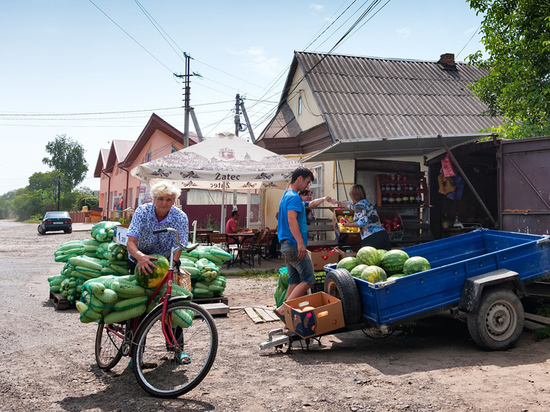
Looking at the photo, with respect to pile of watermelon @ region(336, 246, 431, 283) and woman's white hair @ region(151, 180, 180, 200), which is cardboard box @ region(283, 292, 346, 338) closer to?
pile of watermelon @ region(336, 246, 431, 283)

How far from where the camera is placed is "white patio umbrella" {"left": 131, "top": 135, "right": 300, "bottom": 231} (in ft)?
35.8

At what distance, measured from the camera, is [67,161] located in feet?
264

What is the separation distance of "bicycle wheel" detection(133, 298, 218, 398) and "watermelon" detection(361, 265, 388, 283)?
6.71ft

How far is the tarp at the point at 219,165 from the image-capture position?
10906 mm

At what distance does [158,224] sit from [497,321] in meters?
3.76

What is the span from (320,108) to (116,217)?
27.6 meters

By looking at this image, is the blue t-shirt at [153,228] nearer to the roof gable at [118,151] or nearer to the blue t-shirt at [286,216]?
the blue t-shirt at [286,216]

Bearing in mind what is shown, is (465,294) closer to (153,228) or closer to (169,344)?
(169,344)

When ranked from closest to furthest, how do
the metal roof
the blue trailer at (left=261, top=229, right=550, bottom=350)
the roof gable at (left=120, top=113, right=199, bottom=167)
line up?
the blue trailer at (left=261, top=229, right=550, bottom=350) < the metal roof < the roof gable at (left=120, top=113, right=199, bottom=167)

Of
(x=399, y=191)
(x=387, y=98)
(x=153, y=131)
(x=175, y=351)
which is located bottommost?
(x=175, y=351)

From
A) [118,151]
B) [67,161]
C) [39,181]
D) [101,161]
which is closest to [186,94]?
[118,151]

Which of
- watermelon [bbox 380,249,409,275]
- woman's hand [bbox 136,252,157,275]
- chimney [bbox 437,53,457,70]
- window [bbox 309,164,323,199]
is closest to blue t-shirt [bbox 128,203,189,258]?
woman's hand [bbox 136,252,157,275]

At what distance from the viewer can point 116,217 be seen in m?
37.3

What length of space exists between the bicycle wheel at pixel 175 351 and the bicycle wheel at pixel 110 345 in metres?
0.37
